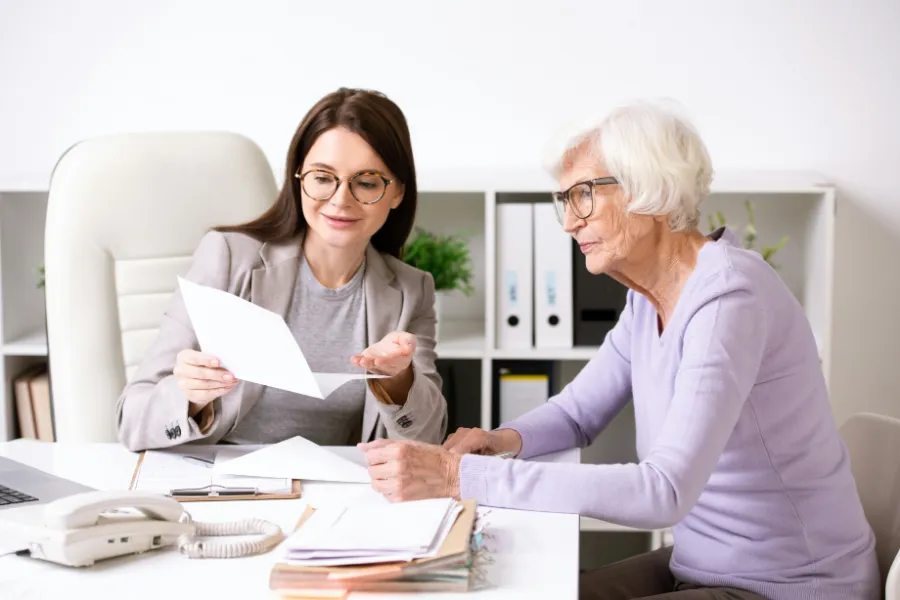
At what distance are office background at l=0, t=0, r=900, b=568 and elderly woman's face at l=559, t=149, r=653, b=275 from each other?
1.50 metres

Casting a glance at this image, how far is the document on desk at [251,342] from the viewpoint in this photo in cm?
152

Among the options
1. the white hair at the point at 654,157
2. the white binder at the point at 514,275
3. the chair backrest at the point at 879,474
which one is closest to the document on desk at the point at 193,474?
the white hair at the point at 654,157

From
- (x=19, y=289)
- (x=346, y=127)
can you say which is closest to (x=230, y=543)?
(x=346, y=127)

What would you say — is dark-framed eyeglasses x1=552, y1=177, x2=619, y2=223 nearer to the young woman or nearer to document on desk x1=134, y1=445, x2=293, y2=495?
the young woman

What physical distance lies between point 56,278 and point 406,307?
735mm

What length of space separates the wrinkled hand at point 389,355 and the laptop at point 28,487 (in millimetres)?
471

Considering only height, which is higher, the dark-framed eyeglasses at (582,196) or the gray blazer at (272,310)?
the dark-framed eyeglasses at (582,196)

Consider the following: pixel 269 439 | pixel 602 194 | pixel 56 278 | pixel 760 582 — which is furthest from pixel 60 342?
pixel 760 582

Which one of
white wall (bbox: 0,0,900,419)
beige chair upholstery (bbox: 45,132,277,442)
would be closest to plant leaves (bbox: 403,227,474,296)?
white wall (bbox: 0,0,900,419)

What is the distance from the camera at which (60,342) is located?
7.10 ft

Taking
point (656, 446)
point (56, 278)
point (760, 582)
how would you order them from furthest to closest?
point (56, 278)
point (760, 582)
point (656, 446)

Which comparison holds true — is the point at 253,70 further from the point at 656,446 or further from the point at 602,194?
the point at 656,446

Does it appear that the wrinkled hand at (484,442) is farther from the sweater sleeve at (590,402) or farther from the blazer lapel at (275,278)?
the blazer lapel at (275,278)

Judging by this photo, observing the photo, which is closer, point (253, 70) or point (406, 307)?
point (406, 307)
